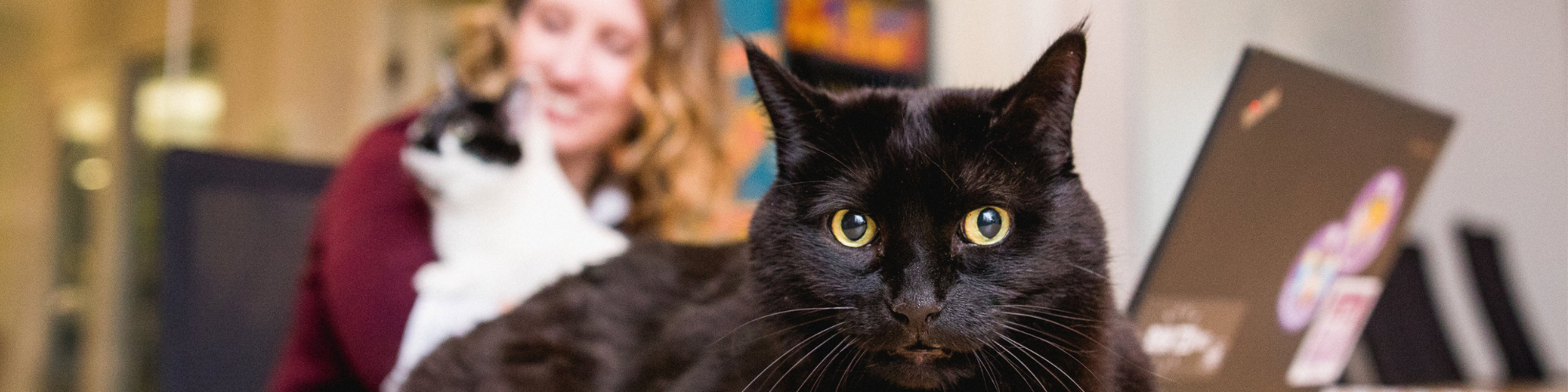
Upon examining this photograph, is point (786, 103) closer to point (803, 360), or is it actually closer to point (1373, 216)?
point (803, 360)

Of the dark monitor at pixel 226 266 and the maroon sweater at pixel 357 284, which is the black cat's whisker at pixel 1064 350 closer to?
the maroon sweater at pixel 357 284

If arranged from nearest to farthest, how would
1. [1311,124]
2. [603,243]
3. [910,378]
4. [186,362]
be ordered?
[910,378] < [1311,124] < [186,362] < [603,243]

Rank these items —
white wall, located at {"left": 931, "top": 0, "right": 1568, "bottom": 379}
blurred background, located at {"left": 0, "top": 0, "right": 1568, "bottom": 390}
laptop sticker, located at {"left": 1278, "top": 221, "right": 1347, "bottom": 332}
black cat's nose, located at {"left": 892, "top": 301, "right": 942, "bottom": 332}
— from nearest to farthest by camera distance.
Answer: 1. black cat's nose, located at {"left": 892, "top": 301, "right": 942, "bottom": 332}
2. laptop sticker, located at {"left": 1278, "top": 221, "right": 1347, "bottom": 332}
3. white wall, located at {"left": 931, "top": 0, "right": 1568, "bottom": 379}
4. blurred background, located at {"left": 0, "top": 0, "right": 1568, "bottom": 390}

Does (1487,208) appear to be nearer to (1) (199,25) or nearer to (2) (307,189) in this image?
(2) (307,189)

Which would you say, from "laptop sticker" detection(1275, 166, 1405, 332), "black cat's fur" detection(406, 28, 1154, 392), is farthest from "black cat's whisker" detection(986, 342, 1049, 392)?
"laptop sticker" detection(1275, 166, 1405, 332)

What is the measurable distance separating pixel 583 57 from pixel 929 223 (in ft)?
3.72

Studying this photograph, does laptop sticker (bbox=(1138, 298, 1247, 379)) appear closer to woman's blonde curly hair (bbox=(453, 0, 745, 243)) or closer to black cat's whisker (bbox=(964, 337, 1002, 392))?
black cat's whisker (bbox=(964, 337, 1002, 392))

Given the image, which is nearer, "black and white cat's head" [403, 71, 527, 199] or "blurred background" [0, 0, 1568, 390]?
"blurred background" [0, 0, 1568, 390]

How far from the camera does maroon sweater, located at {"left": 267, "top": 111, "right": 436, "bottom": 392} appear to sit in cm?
112

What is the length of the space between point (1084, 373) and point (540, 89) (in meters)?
1.32

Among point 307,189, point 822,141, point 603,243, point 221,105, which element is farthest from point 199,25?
point 822,141

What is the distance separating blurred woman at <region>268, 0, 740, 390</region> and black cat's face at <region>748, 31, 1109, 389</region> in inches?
22.6

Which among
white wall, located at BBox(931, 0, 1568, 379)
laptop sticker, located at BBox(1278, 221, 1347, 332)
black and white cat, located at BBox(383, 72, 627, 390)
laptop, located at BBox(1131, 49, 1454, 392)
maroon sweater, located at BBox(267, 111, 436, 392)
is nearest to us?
laptop, located at BBox(1131, 49, 1454, 392)

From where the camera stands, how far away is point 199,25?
2.80 metres
